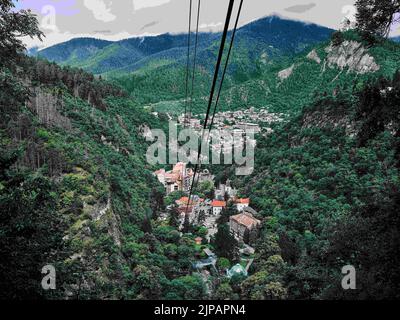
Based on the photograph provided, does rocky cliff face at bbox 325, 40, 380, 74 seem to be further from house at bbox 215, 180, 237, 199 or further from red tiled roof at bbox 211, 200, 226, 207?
red tiled roof at bbox 211, 200, 226, 207

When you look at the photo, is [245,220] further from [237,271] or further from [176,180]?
[176,180]

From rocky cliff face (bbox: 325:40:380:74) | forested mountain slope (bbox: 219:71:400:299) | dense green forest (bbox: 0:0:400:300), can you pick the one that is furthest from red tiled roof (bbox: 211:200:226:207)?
rocky cliff face (bbox: 325:40:380:74)

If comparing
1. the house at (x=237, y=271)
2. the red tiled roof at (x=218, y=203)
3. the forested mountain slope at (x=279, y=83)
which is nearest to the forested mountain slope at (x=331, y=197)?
the house at (x=237, y=271)

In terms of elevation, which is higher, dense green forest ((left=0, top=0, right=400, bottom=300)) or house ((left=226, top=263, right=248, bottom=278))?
dense green forest ((left=0, top=0, right=400, bottom=300))

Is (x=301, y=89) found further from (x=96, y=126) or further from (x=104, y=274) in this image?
(x=104, y=274)

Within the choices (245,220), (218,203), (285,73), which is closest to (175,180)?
(218,203)

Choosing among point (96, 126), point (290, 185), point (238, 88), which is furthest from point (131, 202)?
point (238, 88)
